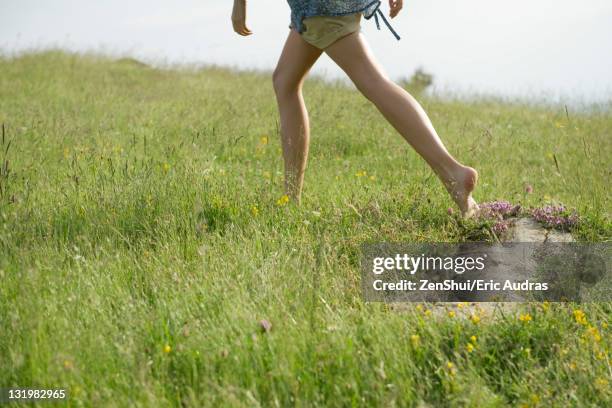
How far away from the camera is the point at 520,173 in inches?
217

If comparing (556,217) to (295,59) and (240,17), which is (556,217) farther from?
(240,17)

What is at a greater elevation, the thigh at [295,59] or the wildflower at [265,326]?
the thigh at [295,59]

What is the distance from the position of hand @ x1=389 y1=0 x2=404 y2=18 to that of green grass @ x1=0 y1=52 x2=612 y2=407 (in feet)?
3.31

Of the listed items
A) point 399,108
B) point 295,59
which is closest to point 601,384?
point 399,108

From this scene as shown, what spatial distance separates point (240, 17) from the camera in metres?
3.99

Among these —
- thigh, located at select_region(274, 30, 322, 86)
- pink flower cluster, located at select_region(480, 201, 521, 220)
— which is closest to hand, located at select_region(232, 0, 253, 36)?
thigh, located at select_region(274, 30, 322, 86)

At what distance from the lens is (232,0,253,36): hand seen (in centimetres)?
398

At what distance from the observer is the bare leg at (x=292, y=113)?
3.80 meters

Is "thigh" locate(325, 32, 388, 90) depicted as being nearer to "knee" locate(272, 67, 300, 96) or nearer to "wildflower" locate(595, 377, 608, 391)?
"knee" locate(272, 67, 300, 96)

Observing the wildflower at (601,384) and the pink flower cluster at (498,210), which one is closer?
the wildflower at (601,384)

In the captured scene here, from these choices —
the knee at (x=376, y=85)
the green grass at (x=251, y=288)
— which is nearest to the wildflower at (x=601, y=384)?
the green grass at (x=251, y=288)

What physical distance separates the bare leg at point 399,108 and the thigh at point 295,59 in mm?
272

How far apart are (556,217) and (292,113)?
1.56 meters

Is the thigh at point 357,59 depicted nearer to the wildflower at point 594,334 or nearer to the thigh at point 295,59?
the thigh at point 295,59
